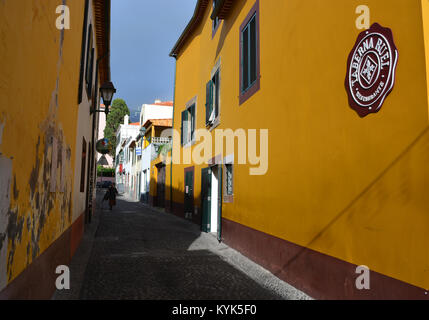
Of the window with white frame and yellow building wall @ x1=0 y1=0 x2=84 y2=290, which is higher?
the window with white frame

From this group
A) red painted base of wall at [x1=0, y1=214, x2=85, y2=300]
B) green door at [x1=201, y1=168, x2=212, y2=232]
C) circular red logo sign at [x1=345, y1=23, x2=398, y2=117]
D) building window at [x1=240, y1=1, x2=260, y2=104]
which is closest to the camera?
red painted base of wall at [x1=0, y1=214, x2=85, y2=300]

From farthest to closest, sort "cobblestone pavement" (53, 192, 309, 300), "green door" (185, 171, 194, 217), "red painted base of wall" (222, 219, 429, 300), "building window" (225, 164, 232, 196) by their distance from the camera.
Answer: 1. "green door" (185, 171, 194, 217)
2. "building window" (225, 164, 232, 196)
3. "cobblestone pavement" (53, 192, 309, 300)
4. "red painted base of wall" (222, 219, 429, 300)

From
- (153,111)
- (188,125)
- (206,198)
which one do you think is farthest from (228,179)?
(153,111)

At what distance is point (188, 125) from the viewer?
13.4 meters

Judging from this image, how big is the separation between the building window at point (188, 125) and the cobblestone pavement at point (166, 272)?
4.74 metres

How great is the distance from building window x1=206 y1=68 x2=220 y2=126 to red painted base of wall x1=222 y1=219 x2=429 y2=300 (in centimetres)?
404

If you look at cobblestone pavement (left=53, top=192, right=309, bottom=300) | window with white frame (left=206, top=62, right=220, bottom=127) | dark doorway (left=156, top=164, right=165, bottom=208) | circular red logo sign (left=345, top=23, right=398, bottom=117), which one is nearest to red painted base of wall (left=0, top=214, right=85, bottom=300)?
cobblestone pavement (left=53, top=192, right=309, bottom=300)

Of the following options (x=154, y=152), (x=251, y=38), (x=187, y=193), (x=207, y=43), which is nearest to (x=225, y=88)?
(x=251, y=38)

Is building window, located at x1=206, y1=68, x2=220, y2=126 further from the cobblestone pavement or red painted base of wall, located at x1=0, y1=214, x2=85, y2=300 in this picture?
red painted base of wall, located at x1=0, y1=214, x2=85, y2=300

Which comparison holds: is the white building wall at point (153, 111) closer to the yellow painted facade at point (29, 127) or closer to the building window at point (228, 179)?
the building window at point (228, 179)

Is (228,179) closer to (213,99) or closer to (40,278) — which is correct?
(213,99)

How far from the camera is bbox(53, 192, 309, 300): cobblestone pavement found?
15.3ft

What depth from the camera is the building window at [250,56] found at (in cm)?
696

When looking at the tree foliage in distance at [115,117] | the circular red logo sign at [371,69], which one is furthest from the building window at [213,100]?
the tree foliage in distance at [115,117]
